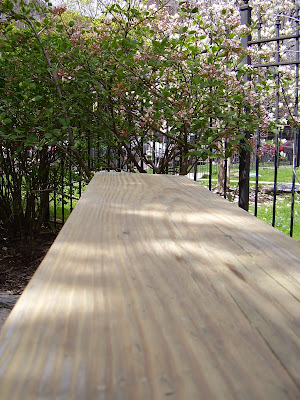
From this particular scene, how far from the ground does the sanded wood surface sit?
2717mm

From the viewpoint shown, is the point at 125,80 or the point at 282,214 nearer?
the point at 125,80

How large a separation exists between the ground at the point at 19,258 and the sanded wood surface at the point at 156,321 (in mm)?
2717

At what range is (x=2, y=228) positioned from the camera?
4.39 metres

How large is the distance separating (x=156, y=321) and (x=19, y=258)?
12.0 feet

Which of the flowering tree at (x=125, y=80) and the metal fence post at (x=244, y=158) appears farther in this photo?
the metal fence post at (x=244, y=158)

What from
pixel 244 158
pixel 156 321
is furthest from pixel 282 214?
pixel 156 321

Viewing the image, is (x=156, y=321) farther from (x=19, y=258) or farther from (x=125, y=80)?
(x=19, y=258)

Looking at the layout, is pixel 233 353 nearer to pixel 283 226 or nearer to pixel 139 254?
pixel 139 254

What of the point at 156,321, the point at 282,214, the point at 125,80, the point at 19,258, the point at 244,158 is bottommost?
the point at 19,258

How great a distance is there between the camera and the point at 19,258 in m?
3.94

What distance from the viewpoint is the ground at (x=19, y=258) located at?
3.44 m

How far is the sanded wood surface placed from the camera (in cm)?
39

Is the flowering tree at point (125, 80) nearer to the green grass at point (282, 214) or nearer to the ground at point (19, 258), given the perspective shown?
the ground at point (19, 258)

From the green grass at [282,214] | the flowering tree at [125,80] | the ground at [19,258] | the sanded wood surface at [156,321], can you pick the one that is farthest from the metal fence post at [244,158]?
the sanded wood surface at [156,321]
